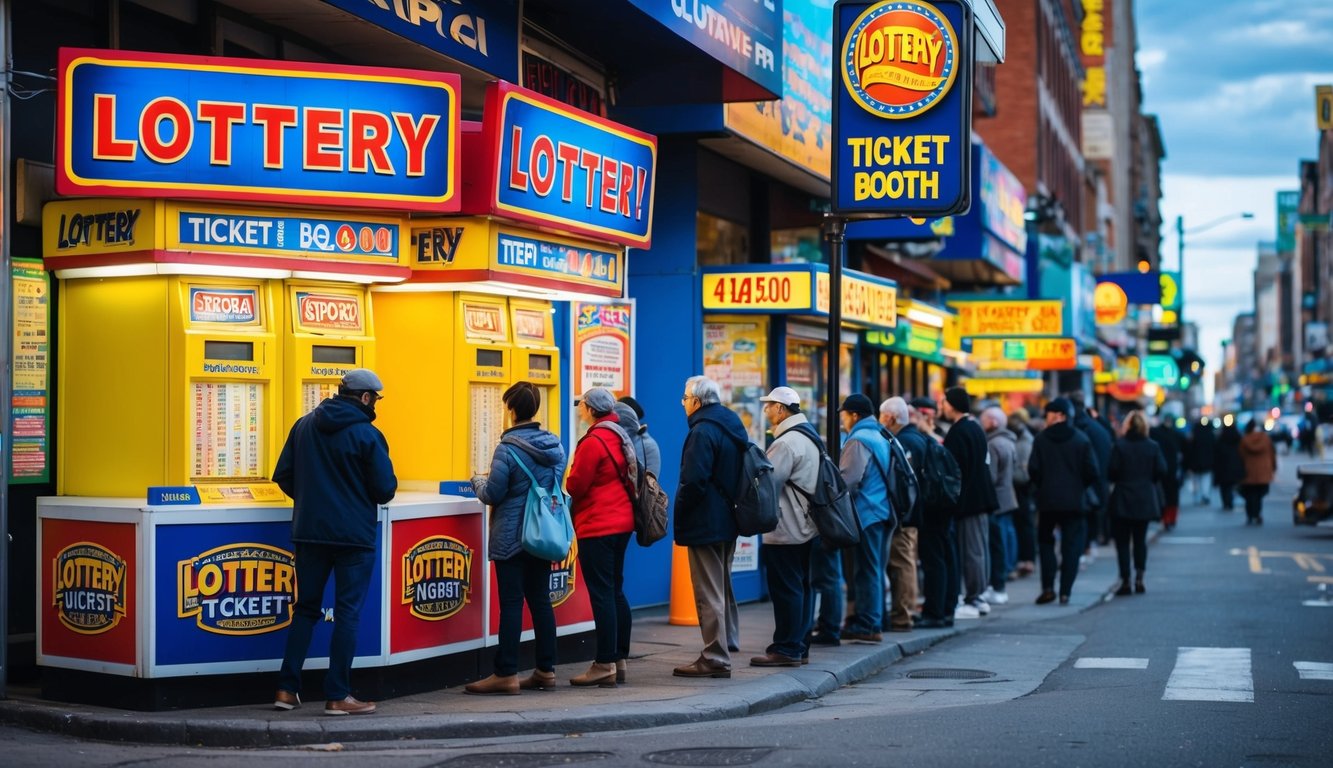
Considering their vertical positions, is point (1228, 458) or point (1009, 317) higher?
point (1009, 317)

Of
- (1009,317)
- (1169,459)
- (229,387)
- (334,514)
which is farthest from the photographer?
(1169,459)

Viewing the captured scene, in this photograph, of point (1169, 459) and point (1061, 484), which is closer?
point (1061, 484)

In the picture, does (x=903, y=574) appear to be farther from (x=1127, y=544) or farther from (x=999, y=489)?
(x=1127, y=544)

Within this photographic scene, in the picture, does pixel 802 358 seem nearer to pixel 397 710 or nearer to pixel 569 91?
pixel 569 91

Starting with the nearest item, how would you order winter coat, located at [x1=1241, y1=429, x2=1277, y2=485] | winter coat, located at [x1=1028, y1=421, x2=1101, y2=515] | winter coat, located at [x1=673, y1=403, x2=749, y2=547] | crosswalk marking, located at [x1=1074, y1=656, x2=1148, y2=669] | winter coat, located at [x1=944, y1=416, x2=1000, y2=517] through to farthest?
winter coat, located at [x1=673, y1=403, x2=749, y2=547] → crosswalk marking, located at [x1=1074, y1=656, x2=1148, y2=669] → winter coat, located at [x1=944, y1=416, x2=1000, y2=517] → winter coat, located at [x1=1028, y1=421, x2=1101, y2=515] → winter coat, located at [x1=1241, y1=429, x2=1277, y2=485]

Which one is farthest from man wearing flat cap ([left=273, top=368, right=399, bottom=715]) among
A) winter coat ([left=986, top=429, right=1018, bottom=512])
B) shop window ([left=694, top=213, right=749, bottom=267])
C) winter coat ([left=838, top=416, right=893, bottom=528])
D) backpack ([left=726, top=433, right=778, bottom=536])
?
winter coat ([left=986, top=429, right=1018, bottom=512])

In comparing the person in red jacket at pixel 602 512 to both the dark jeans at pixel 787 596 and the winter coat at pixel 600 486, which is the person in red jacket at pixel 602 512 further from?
the dark jeans at pixel 787 596

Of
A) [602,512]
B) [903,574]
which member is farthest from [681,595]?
[602,512]

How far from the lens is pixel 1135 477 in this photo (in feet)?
59.3

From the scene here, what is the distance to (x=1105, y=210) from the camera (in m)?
71.5

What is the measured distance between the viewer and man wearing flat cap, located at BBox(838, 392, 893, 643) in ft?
43.0

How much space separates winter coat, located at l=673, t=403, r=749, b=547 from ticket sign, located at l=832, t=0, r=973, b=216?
3361 mm

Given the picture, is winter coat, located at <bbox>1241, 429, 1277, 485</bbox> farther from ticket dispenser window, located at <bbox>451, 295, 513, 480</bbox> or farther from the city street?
ticket dispenser window, located at <bbox>451, 295, 513, 480</bbox>

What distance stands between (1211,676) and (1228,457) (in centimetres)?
2462
